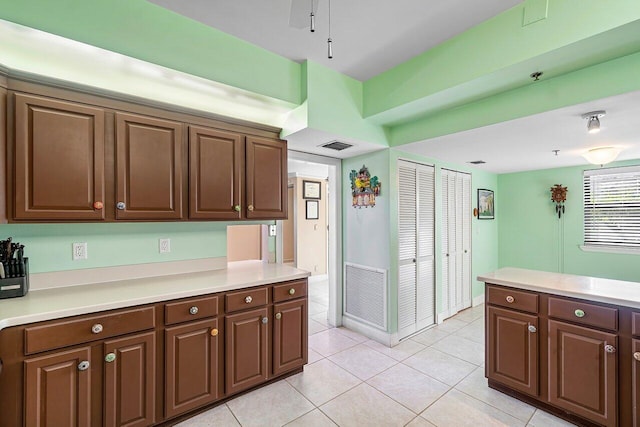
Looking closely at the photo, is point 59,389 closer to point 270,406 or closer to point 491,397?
point 270,406

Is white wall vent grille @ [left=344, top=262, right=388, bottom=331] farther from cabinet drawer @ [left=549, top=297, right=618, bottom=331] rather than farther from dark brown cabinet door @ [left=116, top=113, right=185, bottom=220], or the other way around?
dark brown cabinet door @ [left=116, top=113, right=185, bottom=220]

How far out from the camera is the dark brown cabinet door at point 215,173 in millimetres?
2250

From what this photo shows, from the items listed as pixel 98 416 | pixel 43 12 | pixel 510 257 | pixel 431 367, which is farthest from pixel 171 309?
pixel 510 257

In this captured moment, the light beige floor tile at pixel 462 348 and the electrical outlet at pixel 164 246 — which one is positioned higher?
the electrical outlet at pixel 164 246

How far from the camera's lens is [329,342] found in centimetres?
324

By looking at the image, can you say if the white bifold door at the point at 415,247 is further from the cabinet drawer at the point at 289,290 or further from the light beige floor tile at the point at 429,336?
the cabinet drawer at the point at 289,290

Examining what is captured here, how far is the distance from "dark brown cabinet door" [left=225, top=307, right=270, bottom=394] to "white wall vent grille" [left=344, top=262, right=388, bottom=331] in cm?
146

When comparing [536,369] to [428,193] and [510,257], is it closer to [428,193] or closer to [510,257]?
[428,193]

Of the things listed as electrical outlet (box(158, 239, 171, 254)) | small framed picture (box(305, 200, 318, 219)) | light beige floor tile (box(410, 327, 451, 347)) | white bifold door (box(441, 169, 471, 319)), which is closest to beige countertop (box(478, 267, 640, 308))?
light beige floor tile (box(410, 327, 451, 347))

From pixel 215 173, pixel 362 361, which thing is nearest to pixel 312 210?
pixel 362 361

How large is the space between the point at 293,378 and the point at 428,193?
104 inches

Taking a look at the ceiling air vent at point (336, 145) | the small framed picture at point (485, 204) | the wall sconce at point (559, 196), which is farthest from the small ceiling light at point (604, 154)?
the ceiling air vent at point (336, 145)

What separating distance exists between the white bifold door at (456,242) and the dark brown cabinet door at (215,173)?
278 centimetres

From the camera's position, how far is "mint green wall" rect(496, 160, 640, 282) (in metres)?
3.70
